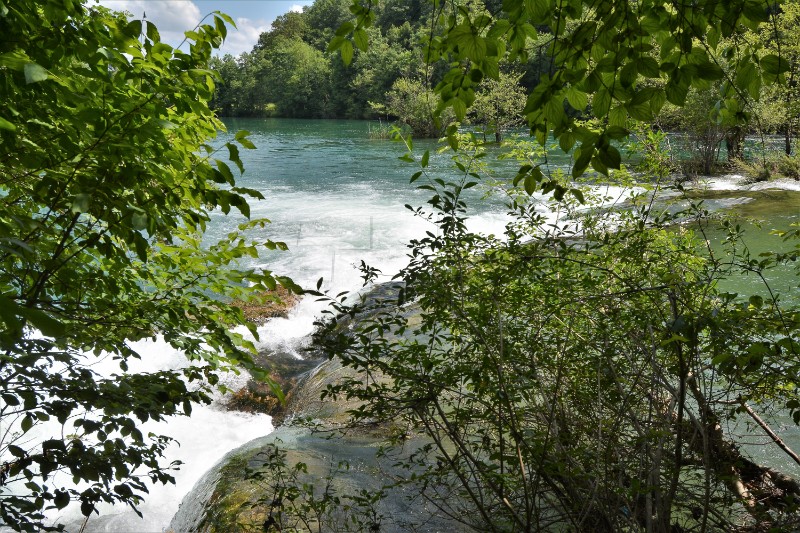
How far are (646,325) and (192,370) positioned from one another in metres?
2.21

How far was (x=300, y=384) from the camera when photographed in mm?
7090

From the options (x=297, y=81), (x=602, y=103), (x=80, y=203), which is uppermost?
(x=297, y=81)

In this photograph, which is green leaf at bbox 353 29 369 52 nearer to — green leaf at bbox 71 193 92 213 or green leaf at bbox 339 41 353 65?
green leaf at bbox 339 41 353 65

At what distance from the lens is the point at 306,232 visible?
13852mm

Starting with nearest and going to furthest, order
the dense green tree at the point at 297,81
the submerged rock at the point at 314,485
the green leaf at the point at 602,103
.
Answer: the green leaf at the point at 602,103 < the submerged rock at the point at 314,485 < the dense green tree at the point at 297,81

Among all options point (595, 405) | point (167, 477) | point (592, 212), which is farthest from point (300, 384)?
point (167, 477)

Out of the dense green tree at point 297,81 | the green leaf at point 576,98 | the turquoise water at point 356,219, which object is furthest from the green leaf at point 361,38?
the dense green tree at point 297,81

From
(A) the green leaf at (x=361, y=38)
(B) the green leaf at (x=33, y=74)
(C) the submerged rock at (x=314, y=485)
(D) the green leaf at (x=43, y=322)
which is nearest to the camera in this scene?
(D) the green leaf at (x=43, y=322)

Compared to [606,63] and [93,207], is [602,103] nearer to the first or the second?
[606,63]

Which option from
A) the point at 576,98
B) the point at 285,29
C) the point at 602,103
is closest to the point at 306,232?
the point at 576,98

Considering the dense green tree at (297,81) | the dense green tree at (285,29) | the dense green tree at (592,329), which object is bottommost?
the dense green tree at (592,329)

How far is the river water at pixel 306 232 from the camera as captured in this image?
5.94 metres

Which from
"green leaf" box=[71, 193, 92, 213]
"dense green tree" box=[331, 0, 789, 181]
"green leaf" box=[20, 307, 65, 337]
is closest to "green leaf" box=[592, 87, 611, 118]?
"dense green tree" box=[331, 0, 789, 181]

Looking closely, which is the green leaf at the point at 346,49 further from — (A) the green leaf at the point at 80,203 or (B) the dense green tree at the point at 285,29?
(B) the dense green tree at the point at 285,29
